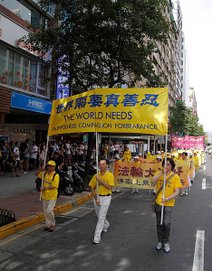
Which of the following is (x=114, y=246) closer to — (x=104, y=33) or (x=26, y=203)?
(x=26, y=203)

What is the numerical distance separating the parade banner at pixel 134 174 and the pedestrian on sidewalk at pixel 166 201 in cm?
640

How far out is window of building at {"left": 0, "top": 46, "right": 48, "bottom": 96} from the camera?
53.9ft

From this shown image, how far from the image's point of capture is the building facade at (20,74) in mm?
15734

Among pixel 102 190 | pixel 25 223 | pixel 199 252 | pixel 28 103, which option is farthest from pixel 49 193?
pixel 28 103

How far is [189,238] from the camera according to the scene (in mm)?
6934

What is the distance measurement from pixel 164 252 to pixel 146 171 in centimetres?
692

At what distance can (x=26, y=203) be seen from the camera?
31.9 ft

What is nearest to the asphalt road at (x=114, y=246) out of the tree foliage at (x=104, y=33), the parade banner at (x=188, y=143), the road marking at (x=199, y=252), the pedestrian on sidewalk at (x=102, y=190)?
the road marking at (x=199, y=252)

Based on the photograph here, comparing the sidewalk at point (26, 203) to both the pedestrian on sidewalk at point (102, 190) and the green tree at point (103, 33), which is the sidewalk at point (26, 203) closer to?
the pedestrian on sidewalk at point (102, 190)

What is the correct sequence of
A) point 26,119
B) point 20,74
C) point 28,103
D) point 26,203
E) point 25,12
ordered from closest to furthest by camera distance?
point 26,203
point 28,103
point 20,74
point 25,12
point 26,119

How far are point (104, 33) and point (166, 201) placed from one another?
843 centimetres

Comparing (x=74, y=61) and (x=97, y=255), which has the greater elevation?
(x=74, y=61)

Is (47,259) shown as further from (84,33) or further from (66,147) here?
(66,147)

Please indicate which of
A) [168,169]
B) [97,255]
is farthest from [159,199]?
[97,255]
